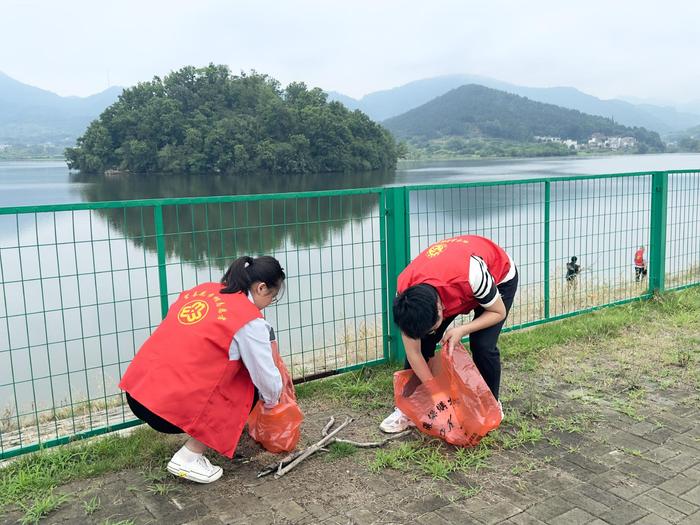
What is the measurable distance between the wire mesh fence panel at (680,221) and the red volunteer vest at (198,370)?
5.35 meters

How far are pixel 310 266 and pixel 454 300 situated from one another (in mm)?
1694

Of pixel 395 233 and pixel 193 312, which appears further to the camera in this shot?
pixel 395 233

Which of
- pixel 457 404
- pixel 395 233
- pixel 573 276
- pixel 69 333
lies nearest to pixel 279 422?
pixel 457 404

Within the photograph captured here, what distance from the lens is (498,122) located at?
427ft

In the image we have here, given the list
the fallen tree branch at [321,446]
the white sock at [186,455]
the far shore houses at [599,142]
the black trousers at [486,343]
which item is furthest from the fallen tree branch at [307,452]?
the far shore houses at [599,142]

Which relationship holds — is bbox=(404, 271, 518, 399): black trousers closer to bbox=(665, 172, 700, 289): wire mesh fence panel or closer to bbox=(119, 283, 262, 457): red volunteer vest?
bbox=(119, 283, 262, 457): red volunteer vest

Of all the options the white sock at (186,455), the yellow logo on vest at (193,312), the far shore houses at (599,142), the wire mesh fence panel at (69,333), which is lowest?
the wire mesh fence panel at (69,333)

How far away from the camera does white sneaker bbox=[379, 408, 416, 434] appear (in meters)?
3.75

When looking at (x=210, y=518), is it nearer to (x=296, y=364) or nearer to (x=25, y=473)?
(x=25, y=473)

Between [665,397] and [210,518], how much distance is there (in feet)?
9.68

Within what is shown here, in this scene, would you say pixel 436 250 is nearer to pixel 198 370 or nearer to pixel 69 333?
pixel 198 370

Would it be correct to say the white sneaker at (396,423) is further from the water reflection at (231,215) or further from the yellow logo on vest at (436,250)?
the water reflection at (231,215)

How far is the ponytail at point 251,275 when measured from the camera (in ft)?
10.2

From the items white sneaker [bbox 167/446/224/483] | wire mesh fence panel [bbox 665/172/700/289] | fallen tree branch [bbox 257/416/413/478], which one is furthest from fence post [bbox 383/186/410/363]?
wire mesh fence panel [bbox 665/172/700/289]
